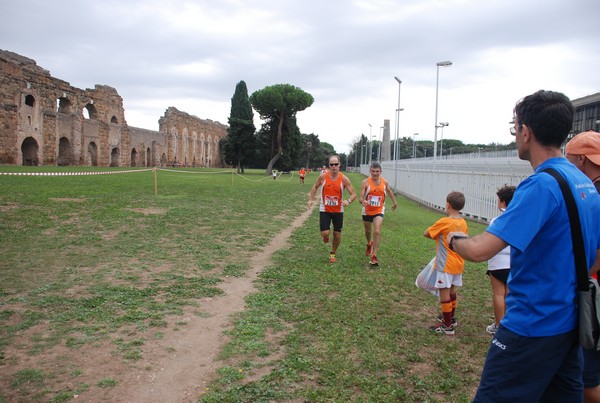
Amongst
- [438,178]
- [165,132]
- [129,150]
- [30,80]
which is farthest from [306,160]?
[438,178]

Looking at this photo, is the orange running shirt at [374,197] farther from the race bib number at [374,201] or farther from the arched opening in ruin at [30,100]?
the arched opening in ruin at [30,100]

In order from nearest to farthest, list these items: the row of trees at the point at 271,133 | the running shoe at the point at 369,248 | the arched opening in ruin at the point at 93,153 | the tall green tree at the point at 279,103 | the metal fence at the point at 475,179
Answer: the running shoe at the point at 369,248 < the metal fence at the point at 475,179 < the arched opening in ruin at the point at 93,153 < the tall green tree at the point at 279,103 < the row of trees at the point at 271,133

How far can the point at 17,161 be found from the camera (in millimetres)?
27641

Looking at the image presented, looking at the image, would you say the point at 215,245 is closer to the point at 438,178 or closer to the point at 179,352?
the point at 179,352

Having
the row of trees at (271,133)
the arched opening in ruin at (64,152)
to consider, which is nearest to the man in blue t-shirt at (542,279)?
the arched opening in ruin at (64,152)

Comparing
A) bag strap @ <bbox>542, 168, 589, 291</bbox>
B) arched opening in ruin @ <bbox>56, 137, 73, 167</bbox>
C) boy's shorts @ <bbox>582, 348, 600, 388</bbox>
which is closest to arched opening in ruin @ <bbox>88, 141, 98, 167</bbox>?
arched opening in ruin @ <bbox>56, 137, 73, 167</bbox>

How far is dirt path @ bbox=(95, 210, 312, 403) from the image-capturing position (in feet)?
10.3

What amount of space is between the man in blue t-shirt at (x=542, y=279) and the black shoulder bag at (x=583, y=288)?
2cm

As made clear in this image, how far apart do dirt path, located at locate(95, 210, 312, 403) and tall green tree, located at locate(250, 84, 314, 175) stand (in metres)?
49.2

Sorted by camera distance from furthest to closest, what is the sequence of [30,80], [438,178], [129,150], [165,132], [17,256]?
1. [165,132]
2. [129,150]
3. [30,80]
4. [438,178]
5. [17,256]

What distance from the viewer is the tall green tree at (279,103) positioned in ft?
174

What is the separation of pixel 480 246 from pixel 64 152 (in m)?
38.2

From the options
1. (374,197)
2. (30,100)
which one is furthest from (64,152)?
(374,197)

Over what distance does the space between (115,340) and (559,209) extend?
11.9 ft
